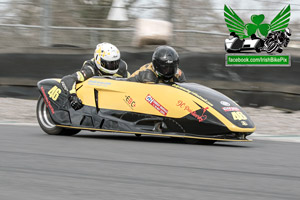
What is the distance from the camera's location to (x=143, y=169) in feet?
17.1

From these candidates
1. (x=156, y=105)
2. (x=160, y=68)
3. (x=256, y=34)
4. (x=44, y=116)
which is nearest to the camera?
(x=156, y=105)

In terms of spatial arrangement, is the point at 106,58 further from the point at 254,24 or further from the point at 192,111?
the point at 254,24

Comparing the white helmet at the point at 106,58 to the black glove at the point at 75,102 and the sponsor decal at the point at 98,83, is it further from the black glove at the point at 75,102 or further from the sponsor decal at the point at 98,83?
the black glove at the point at 75,102

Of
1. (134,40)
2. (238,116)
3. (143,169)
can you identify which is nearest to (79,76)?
(238,116)

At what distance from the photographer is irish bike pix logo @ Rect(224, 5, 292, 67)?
434 inches

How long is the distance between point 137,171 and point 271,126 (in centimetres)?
488

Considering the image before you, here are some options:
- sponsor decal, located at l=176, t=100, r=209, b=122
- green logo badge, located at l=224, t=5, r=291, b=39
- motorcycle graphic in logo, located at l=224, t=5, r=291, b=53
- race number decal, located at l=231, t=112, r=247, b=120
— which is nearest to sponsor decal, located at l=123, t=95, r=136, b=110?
sponsor decal, located at l=176, t=100, r=209, b=122

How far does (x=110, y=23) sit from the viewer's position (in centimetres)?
1252

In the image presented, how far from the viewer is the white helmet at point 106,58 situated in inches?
319

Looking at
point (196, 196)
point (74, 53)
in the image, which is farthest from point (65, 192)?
point (74, 53)

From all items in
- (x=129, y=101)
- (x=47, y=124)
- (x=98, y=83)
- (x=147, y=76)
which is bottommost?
(x=47, y=124)

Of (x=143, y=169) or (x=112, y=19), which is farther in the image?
(x=112, y=19)

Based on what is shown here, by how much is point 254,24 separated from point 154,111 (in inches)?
191

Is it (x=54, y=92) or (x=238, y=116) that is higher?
(x=54, y=92)
